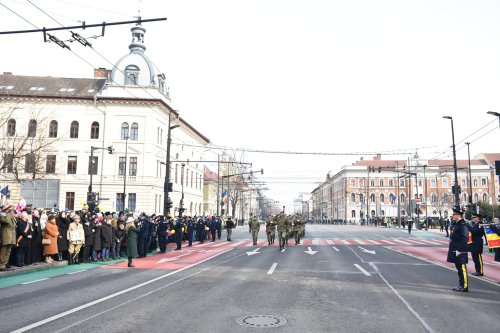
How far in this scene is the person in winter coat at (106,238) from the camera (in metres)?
16.3

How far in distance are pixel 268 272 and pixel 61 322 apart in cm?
715

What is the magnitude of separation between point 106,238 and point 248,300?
9922 mm

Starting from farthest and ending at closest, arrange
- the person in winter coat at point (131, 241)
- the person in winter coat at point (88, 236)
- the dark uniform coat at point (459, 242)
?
the person in winter coat at point (88, 236) → the person in winter coat at point (131, 241) → the dark uniform coat at point (459, 242)

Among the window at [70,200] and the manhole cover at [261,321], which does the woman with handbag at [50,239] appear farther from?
the window at [70,200]

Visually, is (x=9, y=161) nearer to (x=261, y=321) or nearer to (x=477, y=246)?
(x=261, y=321)

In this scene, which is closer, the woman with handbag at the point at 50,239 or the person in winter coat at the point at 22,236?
the person in winter coat at the point at 22,236

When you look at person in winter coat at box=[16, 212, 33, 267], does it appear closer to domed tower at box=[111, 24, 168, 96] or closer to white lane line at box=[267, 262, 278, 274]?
white lane line at box=[267, 262, 278, 274]

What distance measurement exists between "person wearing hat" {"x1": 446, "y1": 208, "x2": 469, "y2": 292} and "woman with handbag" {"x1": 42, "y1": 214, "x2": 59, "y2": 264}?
12416 mm

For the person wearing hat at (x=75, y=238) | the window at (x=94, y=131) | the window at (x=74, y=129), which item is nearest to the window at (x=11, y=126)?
the window at (x=74, y=129)

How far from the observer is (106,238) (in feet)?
53.7

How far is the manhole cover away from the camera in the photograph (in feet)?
21.0

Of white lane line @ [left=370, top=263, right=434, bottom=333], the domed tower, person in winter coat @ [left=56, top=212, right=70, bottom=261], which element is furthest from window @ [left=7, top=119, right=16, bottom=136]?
white lane line @ [left=370, top=263, right=434, bottom=333]

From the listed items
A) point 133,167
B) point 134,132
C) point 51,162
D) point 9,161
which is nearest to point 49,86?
point 51,162

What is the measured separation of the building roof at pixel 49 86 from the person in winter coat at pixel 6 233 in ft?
131
